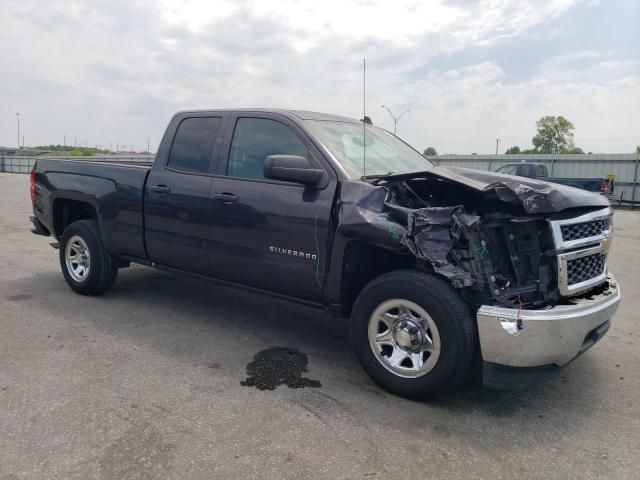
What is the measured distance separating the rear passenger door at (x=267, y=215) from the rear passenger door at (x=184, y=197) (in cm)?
14

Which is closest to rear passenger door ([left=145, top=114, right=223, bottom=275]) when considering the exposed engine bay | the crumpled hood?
the crumpled hood

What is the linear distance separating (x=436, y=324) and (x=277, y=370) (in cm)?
131

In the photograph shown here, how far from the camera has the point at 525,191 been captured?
3082mm

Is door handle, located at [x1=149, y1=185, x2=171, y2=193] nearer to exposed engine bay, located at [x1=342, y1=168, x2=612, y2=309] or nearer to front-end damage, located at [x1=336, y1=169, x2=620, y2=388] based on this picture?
front-end damage, located at [x1=336, y1=169, x2=620, y2=388]

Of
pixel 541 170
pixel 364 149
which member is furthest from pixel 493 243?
pixel 541 170

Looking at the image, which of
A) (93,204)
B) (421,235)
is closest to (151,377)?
(421,235)

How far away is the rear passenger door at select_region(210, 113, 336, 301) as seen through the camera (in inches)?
149

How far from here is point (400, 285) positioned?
3.30 m

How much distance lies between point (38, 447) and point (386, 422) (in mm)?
1940

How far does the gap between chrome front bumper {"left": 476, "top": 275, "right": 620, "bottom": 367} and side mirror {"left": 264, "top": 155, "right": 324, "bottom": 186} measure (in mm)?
1482

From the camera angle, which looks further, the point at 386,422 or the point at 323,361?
the point at 323,361

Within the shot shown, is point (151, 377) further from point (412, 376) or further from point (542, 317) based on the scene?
point (542, 317)

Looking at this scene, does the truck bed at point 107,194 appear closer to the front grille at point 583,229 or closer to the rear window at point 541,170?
the front grille at point 583,229

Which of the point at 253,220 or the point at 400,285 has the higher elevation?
the point at 253,220
